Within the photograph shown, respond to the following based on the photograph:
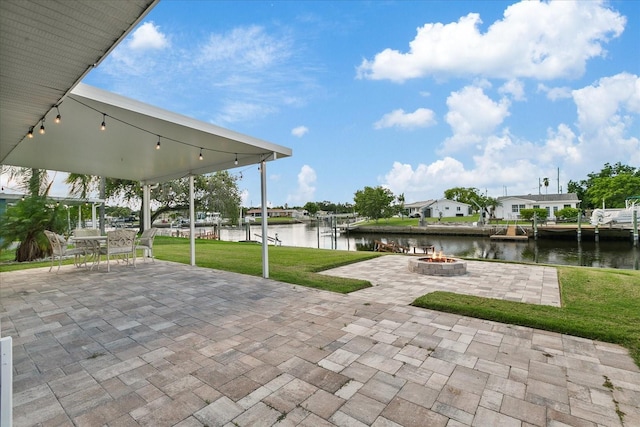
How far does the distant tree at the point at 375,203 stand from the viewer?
39.9 metres

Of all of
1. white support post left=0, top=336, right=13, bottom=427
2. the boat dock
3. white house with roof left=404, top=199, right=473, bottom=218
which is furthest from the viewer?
white house with roof left=404, top=199, right=473, bottom=218

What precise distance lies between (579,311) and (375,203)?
36.5 meters

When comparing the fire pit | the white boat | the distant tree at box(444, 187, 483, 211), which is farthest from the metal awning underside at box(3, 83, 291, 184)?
the distant tree at box(444, 187, 483, 211)

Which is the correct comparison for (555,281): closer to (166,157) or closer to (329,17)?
(166,157)

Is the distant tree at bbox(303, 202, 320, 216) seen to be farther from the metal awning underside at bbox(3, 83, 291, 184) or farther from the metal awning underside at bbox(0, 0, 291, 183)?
the metal awning underside at bbox(3, 83, 291, 184)

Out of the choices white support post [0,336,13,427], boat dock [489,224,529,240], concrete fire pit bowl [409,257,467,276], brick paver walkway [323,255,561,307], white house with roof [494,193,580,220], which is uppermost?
white house with roof [494,193,580,220]

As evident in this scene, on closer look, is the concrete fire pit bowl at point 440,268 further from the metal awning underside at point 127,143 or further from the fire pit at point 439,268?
the metal awning underside at point 127,143

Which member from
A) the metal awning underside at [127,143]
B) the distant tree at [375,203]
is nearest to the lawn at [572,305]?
the metal awning underside at [127,143]

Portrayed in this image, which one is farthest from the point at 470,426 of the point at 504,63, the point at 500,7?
the point at 504,63

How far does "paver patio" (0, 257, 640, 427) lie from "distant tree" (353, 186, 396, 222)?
36.5 meters

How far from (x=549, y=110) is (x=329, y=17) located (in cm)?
1582

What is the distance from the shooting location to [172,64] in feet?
35.5

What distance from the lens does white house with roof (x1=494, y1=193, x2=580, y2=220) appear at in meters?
36.8

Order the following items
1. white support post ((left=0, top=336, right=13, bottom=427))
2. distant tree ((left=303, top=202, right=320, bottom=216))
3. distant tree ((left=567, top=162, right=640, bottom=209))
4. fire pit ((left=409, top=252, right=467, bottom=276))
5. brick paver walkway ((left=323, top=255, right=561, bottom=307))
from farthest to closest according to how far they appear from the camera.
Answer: distant tree ((left=303, top=202, right=320, bottom=216))
distant tree ((left=567, top=162, right=640, bottom=209))
fire pit ((left=409, top=252, right=467, bottom=276))
brick paver walkway ((left=323, top=255, right=561, bottom=307))
white support post ((left=0, top=336, right=13, bottom=427))
